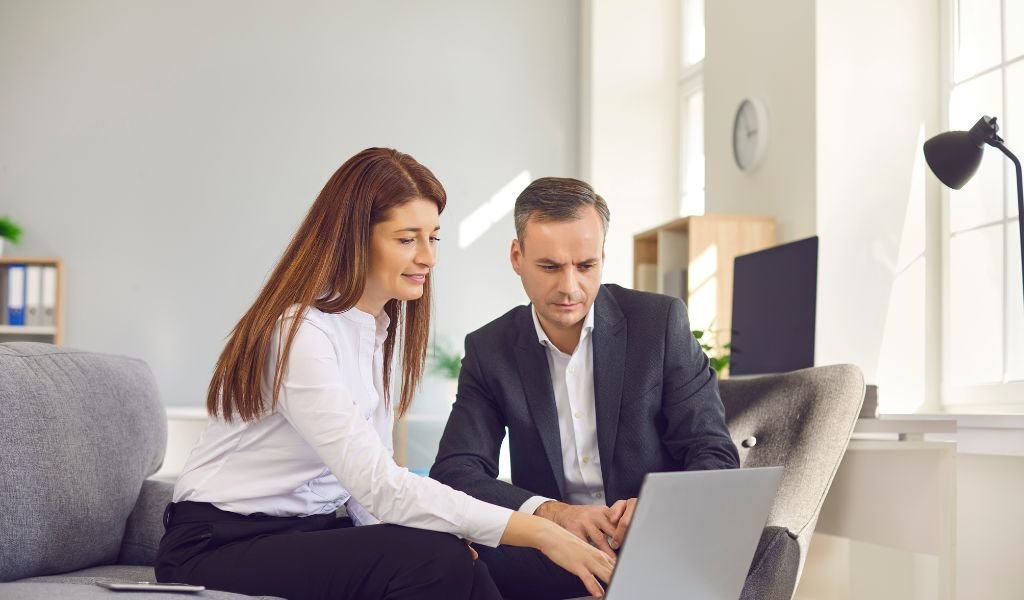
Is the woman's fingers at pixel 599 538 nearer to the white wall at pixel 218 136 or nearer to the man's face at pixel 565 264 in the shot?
the man's face at pixel 565 264

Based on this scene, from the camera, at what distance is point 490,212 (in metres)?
6.33

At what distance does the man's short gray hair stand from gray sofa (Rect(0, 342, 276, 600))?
36.4 inches

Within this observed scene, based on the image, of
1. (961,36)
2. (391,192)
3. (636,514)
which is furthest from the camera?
(961,36)

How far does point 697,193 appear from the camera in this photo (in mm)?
6059

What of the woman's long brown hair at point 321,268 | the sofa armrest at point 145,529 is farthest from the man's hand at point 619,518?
the sofa armrest at point 145,529

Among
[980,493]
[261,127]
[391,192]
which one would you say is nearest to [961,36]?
[980,493]

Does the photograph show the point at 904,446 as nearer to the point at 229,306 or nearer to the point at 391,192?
the point at 391,192

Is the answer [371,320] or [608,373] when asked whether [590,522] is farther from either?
[371,320]

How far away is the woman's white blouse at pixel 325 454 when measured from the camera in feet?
5.04

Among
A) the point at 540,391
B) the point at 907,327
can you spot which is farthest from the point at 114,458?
the point at 907,327

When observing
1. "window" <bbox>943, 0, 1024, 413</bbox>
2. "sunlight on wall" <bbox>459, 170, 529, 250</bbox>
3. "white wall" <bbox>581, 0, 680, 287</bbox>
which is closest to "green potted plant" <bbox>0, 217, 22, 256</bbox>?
"sunlight on wall" <bbox>459, 170, 529, 250</bbox>

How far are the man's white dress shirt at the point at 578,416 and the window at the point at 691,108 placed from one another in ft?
13.5

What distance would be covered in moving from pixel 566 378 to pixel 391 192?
0.55 m

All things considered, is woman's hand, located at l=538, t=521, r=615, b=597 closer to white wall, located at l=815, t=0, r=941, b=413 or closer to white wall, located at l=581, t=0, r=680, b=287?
white wall, located at l=815, t=0, r=941, b=413
